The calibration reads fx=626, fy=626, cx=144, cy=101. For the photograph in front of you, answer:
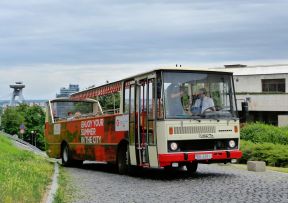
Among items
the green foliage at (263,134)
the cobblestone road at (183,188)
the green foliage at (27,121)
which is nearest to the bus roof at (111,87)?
the cobblestone road at (183,188)

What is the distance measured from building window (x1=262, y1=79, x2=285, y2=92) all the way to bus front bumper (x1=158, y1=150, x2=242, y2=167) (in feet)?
154

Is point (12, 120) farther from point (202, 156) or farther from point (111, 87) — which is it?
point (202, 156)

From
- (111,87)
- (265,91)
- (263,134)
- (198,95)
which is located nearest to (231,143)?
(198,95)

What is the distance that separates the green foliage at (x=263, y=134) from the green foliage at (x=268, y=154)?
845 centimetres

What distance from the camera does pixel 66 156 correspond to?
2609cm

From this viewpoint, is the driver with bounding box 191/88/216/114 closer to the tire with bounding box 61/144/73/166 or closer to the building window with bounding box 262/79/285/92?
the tire with bounding box 61/144/73/166

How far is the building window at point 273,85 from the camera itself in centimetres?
6262

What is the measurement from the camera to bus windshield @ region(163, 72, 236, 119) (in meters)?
16.5

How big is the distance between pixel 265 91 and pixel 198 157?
159 ft

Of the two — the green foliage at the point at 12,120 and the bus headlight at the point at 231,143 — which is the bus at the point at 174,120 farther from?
the green foliage at the point at 12,120

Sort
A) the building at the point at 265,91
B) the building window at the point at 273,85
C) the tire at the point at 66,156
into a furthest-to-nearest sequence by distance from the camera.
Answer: the building window at the point at 273,85, the building at the point at 265,91, the tire at the point at 66,156

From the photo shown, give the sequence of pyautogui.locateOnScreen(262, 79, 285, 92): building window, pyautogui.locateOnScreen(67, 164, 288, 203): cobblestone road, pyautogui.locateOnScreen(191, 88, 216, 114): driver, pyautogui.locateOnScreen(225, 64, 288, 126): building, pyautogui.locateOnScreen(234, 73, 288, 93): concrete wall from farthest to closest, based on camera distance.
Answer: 1. pyautogui.locateOnScreen(234, 73, 288, 93): concrete wall
2. pyautogui.locateOnScreen(262, 79, 285, 92): building window
3. pyautogui.locateOnScreen(225, 64, 288, 126): building
4. pyautogui.locateOnScreen(191, 88, 216, 114): driver
5. pyautogui.locateOnScreen(67, 164, 288, 203): cobblestone road

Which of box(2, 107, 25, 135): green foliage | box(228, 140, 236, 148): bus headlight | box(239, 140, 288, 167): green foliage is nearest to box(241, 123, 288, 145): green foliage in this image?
box(239, 140, 288, 167): green foliage

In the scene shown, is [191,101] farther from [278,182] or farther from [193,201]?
[193,201]
